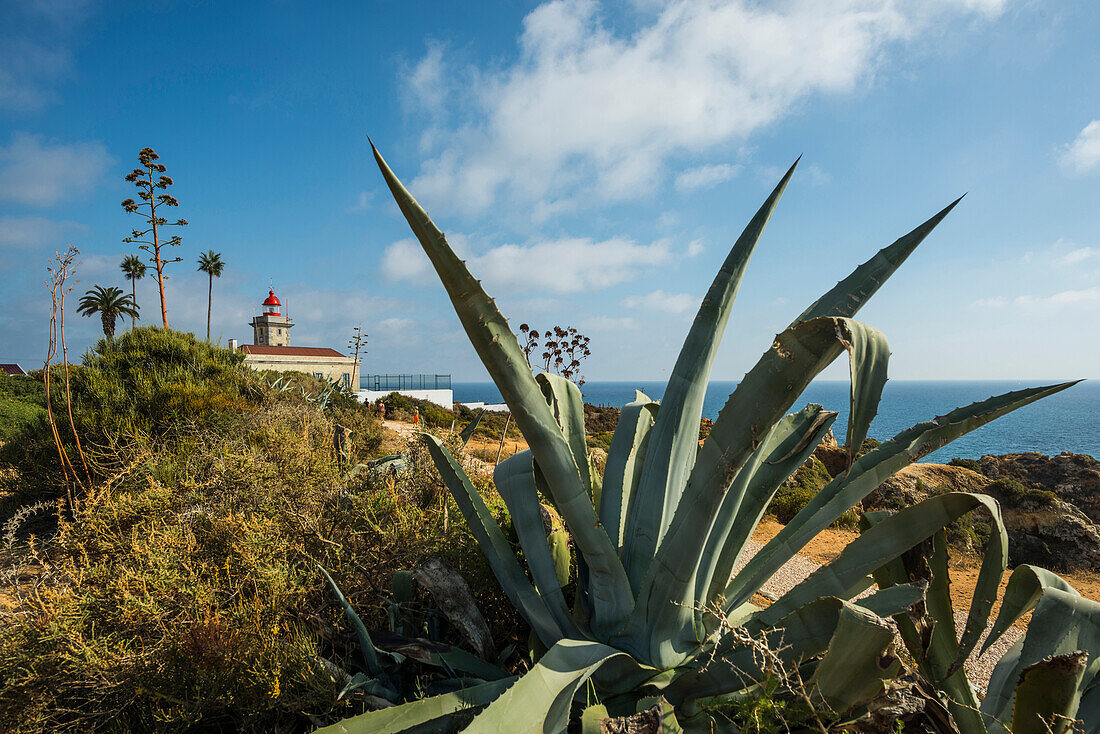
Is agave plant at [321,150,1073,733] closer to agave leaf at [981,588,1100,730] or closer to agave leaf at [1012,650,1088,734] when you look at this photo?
agave leaf at [981,588,1100,730]

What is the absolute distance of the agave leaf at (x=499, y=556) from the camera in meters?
1.85

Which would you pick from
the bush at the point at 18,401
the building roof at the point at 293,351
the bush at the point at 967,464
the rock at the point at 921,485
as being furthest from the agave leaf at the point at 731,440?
the building roof at the point at 293,351

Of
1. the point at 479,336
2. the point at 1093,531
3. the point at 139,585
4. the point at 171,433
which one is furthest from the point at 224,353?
the point at 1093,531

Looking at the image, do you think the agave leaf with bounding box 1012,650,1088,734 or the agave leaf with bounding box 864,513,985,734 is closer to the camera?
the agave leaf with bounding box 1012,650,1088,734

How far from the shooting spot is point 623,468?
2.13 m

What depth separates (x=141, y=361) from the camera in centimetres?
848

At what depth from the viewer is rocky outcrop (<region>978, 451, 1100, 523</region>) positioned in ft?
33.1

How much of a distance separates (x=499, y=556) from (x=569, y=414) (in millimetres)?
706

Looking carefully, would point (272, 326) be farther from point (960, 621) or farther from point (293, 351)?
point (960, 621)

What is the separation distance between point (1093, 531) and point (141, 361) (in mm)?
14947

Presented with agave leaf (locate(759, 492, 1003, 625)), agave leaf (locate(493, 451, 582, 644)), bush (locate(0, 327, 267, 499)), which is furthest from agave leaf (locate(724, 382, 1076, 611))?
bush (locate(0, 327, 267, 499))

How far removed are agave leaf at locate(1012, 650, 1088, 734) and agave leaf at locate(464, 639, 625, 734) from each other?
1.02 meters

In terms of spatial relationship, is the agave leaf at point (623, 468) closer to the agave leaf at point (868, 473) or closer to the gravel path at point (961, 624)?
the agave leaf at point (868, 473)

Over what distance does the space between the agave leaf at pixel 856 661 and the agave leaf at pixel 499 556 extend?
887mm
